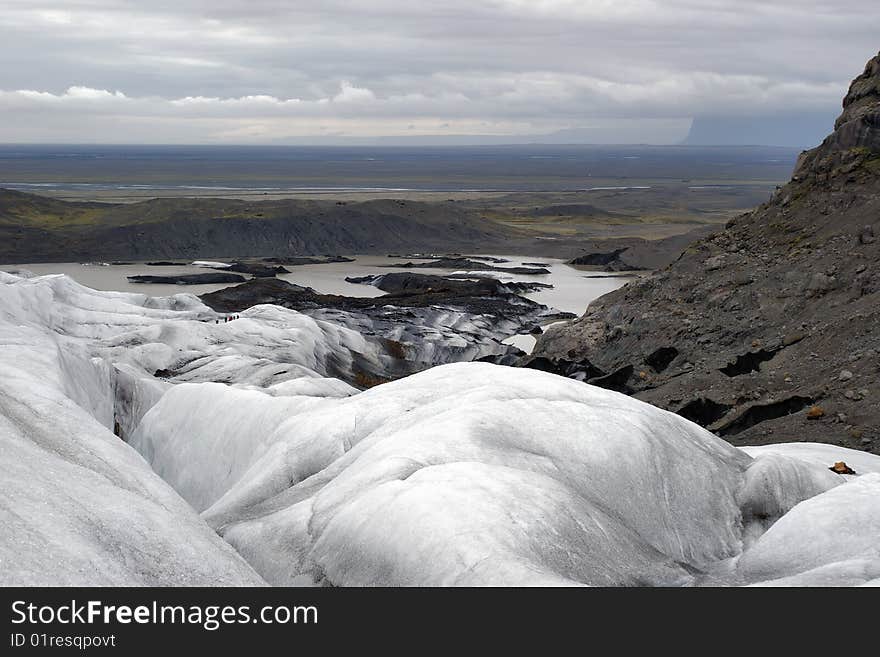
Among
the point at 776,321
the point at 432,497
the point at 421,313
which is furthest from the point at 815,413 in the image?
the point at 421,313

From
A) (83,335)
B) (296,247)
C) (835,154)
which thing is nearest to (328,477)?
(83,335)

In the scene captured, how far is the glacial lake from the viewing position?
5659 cm

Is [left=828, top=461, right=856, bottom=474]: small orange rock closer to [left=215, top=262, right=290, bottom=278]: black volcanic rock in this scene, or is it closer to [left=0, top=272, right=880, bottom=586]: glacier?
[left=0, top=272, right=880, bottom=586]: glacier

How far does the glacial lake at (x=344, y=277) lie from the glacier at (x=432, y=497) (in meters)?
37.0

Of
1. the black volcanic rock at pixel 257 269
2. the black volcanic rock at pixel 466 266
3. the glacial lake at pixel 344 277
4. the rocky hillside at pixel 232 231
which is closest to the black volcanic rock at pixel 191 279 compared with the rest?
the glacial lake at pixel 344 277

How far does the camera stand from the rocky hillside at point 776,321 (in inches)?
876

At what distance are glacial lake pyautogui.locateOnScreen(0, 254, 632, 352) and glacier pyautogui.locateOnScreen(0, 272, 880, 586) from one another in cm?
3699

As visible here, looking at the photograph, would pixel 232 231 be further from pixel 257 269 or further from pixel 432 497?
pixel 432 497

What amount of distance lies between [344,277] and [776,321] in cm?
3934

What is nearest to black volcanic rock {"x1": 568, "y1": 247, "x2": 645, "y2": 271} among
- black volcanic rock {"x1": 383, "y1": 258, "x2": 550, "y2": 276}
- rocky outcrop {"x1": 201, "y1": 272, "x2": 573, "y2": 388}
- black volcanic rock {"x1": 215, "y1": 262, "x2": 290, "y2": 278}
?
black volcanic rock {"x1": 383, "y1": 258, "x2": 550, "y2": 276}

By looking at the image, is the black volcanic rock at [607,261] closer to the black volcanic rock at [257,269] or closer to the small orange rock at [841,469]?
the black volcanic rock at [257,269]

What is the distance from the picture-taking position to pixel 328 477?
12508 millimetres

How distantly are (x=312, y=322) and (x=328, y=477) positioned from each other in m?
22.7
